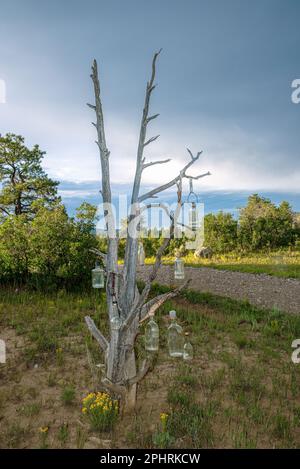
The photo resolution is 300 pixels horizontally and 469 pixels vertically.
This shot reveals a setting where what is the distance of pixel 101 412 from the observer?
4.75 metres

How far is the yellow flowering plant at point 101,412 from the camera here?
15.4 feet

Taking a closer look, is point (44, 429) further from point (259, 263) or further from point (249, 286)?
point (259, 263)

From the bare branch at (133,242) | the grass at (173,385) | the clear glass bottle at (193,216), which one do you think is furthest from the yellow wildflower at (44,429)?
the clear glass bottle at (193,216)

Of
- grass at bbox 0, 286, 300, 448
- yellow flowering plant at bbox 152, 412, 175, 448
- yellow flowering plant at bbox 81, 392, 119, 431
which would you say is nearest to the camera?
yellow flowering plant at bbox 152, 412, 175, 448

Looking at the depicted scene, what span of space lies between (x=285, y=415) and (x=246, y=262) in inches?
629

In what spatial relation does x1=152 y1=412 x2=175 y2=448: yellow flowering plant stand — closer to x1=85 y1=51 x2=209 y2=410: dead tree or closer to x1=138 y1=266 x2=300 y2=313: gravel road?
x1=85 y1=51 x2=209 y2=410: dead tree

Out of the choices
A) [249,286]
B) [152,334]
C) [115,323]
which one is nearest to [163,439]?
[152,334]

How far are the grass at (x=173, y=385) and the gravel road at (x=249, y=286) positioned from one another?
2.05m

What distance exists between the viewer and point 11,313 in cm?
988

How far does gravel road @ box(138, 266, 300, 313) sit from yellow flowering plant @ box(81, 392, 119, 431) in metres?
7.87

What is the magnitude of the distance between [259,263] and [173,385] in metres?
14.9

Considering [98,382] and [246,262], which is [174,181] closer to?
[98,382]

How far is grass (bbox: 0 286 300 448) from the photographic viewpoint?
4.55 m

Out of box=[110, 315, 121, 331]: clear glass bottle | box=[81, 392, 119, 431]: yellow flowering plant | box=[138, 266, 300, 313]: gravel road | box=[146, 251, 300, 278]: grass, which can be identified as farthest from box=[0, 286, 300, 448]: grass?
box=[146, 251, 300, 278]: grass
